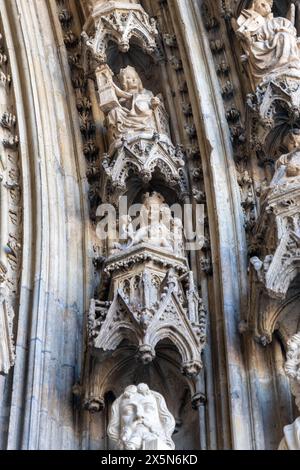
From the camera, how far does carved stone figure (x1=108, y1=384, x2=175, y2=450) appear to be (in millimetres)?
7363

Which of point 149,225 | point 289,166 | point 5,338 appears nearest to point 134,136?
point 149,225

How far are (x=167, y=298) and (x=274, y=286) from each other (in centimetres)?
73

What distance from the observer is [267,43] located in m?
9.17

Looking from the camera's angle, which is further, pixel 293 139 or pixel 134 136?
pixel 134 136

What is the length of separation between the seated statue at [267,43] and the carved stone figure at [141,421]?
2640 mm

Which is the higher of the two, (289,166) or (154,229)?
(289,166)

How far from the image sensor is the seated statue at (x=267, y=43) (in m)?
9.01

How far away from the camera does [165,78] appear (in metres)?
9.66

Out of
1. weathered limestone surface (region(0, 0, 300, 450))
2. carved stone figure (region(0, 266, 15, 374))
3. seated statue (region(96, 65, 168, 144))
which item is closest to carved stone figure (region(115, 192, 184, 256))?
weathered limestone surface (region(0, 0, 300, 450))

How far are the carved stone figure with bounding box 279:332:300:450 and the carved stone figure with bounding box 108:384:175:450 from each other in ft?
2.28

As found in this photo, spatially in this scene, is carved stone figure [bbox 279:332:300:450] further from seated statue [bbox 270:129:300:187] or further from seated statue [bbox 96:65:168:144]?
seated statue [bbox 96:65:168:144]

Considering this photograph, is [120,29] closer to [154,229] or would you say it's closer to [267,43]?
[267,43]

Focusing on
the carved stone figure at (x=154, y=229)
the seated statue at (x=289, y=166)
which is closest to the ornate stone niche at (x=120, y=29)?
the carved stone figure at (x=154, y=229)

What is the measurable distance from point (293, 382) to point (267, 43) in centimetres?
281
